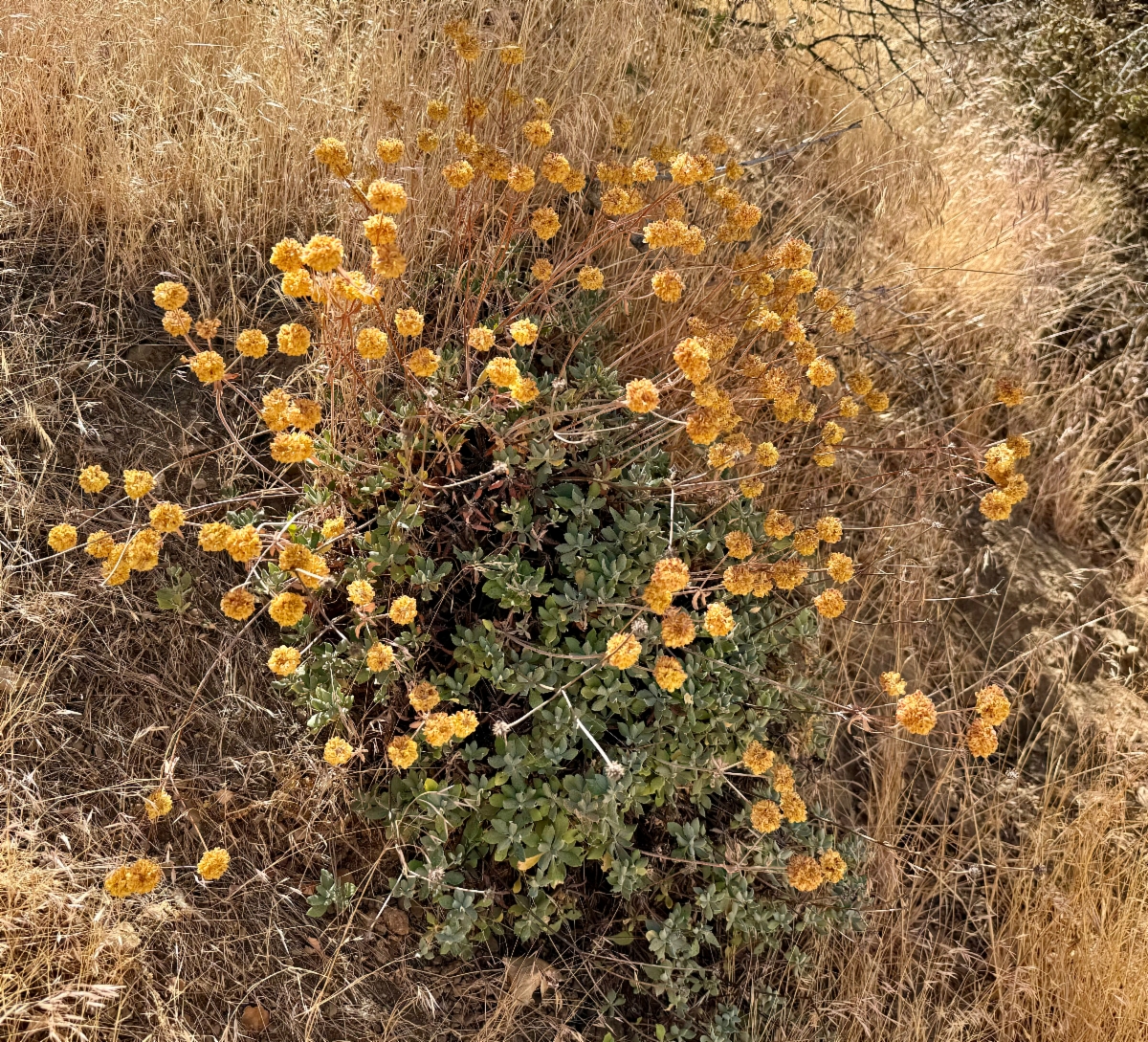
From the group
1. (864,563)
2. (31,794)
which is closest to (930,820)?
(864,563)

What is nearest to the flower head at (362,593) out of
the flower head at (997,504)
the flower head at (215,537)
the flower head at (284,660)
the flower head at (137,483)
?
the flower head at (284,660)

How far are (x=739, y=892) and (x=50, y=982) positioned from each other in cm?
145

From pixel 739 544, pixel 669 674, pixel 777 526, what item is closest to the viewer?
pixel 669 674

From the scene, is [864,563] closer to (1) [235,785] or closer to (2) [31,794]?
(1) [235,785]

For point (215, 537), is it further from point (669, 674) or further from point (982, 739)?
point (982, 739)

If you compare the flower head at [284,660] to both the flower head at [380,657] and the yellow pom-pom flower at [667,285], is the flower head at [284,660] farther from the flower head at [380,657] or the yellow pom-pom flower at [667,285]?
the yellow pom-pom flower at [667,285]

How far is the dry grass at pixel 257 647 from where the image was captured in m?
1.98

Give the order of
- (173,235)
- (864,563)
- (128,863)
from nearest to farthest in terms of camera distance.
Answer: (128,863)
(173,235)
(864,563)

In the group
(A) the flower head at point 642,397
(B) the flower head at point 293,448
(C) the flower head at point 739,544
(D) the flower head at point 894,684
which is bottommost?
(B) the flower head at point 293,448

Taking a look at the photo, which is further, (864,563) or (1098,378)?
(1098,378)

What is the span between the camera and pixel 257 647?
7.46ft

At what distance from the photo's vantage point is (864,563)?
301cm

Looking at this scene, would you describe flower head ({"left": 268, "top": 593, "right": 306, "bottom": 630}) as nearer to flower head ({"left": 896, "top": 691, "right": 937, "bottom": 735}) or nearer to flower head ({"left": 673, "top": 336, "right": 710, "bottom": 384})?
flower head ({"left": 673, "top": 336, "right": 710, "bottom": 384})

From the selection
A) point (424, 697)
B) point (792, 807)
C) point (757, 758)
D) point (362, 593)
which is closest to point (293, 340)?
point (362, 593)
